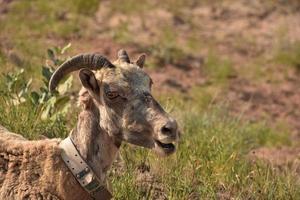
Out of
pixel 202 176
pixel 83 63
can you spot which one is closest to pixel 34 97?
pixel 202 176

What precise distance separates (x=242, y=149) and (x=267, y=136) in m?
2.21

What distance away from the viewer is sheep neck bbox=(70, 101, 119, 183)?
527 centimetres

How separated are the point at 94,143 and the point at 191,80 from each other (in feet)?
25.3

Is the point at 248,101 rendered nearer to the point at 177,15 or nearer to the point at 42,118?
the point at 177,15

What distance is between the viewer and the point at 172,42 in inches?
546

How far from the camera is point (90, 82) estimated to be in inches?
207

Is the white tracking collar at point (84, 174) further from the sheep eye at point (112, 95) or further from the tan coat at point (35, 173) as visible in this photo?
the sheep eye at point (112, 95)

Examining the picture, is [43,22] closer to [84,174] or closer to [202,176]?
[202,176]

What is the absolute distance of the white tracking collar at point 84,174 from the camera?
16.9ft

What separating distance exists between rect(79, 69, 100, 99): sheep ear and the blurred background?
1.14 meters

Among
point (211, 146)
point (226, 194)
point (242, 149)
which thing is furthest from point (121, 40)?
point (226, 194)

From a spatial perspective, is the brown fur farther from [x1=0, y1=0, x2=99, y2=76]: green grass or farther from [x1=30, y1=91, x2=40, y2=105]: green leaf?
[x1=0, y1=0, x2=99, y2=76]: green grass

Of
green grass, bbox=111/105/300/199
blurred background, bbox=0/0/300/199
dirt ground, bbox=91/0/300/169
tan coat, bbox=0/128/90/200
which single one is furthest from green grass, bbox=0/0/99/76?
tan coat, bbox=0/128/90/200

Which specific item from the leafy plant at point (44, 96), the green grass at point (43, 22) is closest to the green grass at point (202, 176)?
the leafy plant at point (44, 96)
